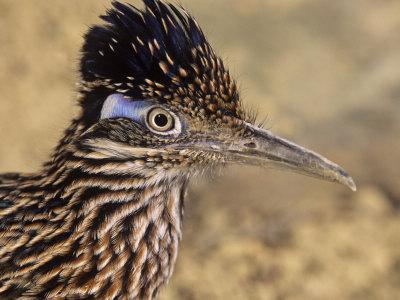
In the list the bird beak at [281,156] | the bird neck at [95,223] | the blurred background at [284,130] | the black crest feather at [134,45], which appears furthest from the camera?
the blurred background at [284,130]

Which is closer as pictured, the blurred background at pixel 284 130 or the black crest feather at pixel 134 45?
the black crest feather at pixel 134 45

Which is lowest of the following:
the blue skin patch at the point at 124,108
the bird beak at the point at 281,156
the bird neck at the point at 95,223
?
the bird neck at the point at 95,223

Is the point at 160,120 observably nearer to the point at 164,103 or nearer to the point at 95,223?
the point at 164,103

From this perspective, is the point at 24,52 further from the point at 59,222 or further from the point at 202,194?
the point at 59,222

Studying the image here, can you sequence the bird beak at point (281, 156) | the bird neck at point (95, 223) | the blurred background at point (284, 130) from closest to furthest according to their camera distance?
the bird neck at point (95, 223)
the bird beak at point (281, 156)
the blurred background at point (284, 130)

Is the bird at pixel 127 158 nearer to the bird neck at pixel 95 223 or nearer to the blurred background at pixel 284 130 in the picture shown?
the bird neck at pixel 95 223

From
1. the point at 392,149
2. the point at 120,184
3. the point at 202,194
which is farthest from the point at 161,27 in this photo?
the point at 392,149

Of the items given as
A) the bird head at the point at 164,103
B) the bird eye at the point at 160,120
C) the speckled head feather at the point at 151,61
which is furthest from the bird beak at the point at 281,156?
the bird eye at the point at 160,120

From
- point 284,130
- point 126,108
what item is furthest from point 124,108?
point 284,130

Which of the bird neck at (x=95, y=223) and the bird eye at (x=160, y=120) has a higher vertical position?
the bird eye at (x=160, y=120)
